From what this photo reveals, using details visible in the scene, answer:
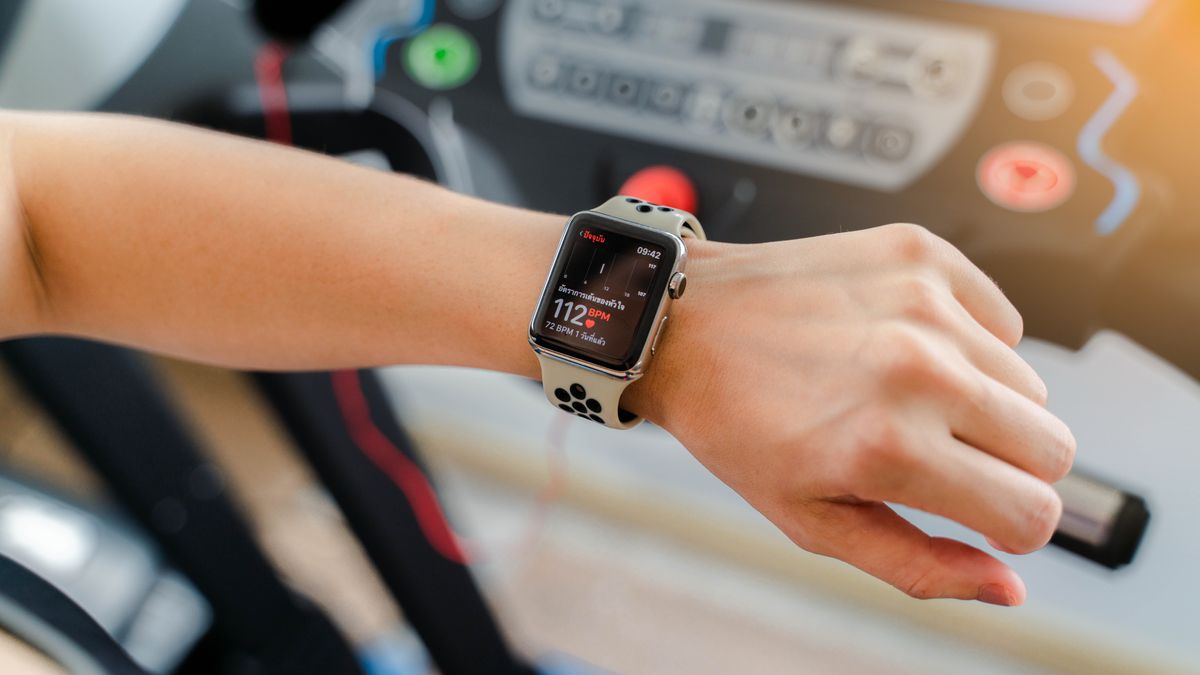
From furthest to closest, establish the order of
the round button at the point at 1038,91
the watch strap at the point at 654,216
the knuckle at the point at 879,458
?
the round button at the point at 1038,91, the watch strap at the point at 654,216, the knuckle at the point at 879,458

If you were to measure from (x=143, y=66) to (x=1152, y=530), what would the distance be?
37.2 inches

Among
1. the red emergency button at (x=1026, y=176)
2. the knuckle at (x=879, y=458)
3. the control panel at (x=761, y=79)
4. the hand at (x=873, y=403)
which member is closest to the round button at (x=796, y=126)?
the control panel at (x=761, y=79)

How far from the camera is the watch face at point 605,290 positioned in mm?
471

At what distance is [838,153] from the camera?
2.19 feet

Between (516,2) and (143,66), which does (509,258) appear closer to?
(516,2)

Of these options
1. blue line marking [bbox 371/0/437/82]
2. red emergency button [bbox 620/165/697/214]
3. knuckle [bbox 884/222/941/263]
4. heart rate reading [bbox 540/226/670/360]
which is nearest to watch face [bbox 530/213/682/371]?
heart rate reading [bbox 540/226/670/360]

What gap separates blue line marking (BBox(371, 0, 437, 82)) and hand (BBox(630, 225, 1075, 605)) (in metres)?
0.41

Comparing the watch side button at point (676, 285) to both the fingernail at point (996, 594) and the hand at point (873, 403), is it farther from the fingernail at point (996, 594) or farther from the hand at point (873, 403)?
the fingernail at point (996, 594)

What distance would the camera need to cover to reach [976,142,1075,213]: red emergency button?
609 mm

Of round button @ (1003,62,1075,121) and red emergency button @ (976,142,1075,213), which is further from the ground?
round button @ (1003,62,1075,121)

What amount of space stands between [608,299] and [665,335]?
0.04 metres

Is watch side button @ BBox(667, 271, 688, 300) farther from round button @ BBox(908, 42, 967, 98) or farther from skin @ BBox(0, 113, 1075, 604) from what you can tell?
round button @ BBox(908, 42, 967, 98)

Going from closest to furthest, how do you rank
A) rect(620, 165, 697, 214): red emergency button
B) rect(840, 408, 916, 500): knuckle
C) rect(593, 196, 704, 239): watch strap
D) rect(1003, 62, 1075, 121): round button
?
rect(840, 408, 916, 500): knuckle < rect(593, 196, 704, 239): watch strap < rect(1003, 62, 1075, 121): round button < rect(620, 165, 697, 214): red emergency button

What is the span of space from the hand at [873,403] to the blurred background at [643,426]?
0.62 feet
